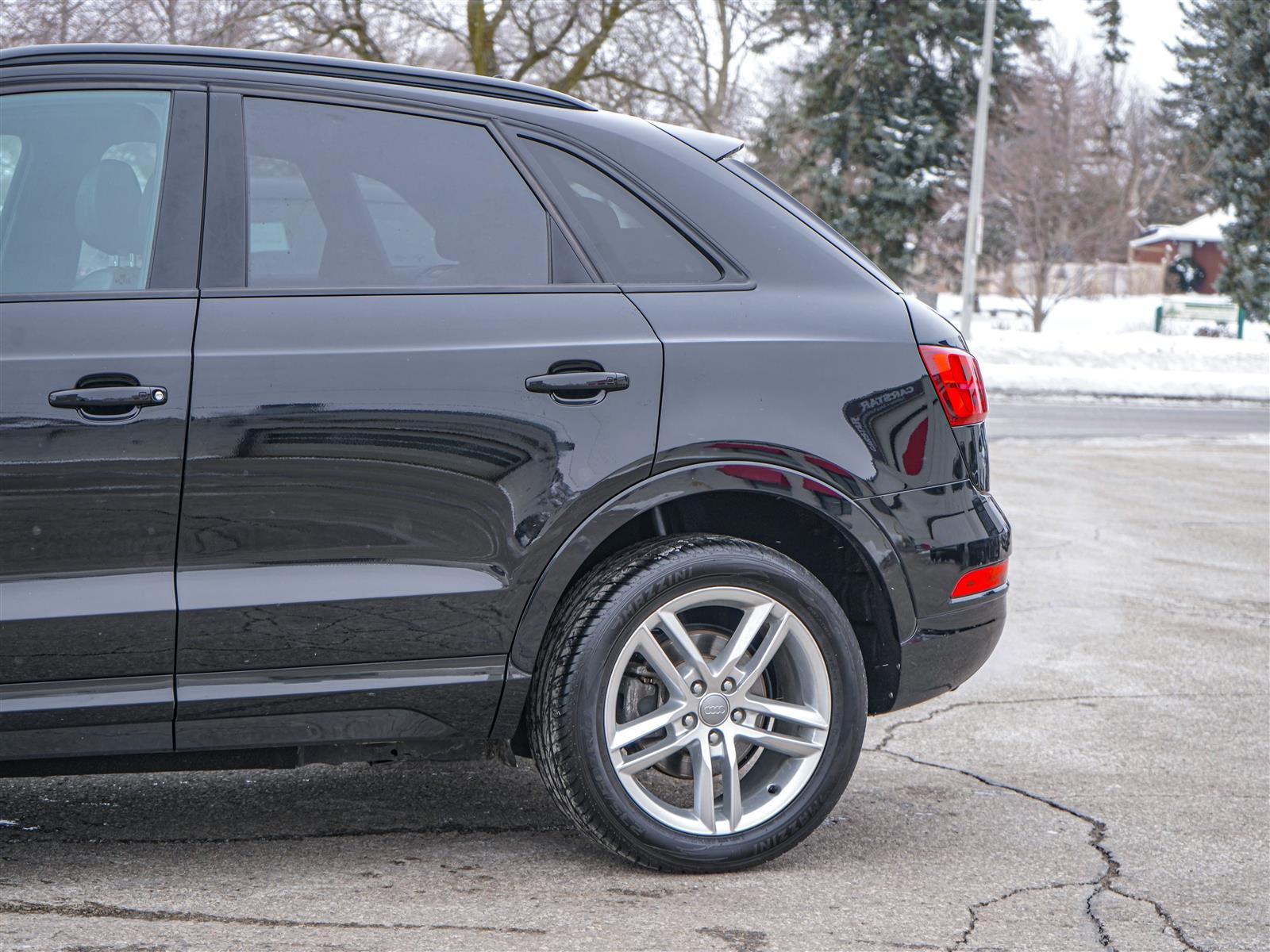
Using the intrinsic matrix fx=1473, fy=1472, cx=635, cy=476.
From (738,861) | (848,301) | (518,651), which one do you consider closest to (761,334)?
(848,301)

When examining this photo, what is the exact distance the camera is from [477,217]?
341cm

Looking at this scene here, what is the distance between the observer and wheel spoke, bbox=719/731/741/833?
3.44m

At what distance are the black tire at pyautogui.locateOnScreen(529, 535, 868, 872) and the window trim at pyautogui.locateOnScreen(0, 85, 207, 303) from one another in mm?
1131

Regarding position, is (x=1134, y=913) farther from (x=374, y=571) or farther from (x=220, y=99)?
(x=220, y=99)

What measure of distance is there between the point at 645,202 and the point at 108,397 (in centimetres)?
131


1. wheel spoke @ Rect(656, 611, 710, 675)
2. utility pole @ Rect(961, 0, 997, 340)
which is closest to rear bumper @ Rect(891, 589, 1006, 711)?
wheel spoke @ Rect(656, 611, 710, 675)

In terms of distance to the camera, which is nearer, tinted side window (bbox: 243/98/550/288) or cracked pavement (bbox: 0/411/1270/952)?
cracked pavement (bbox: 0/411/1270/952)

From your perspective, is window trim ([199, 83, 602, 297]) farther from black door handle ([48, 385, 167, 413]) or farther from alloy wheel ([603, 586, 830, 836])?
alloy wheel ([603, 586, 830, 836])

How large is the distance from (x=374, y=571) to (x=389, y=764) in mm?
1417

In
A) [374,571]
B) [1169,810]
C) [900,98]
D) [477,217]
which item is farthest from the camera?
[900,98]

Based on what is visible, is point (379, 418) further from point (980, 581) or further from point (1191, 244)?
point (1191, 244)

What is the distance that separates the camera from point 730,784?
3447 mm

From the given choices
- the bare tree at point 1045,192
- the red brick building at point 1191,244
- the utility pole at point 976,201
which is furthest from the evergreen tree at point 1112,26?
the red brick building at point 1191,244

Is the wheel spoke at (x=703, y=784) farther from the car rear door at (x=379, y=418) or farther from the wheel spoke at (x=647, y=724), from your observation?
the car rear door at (x=379, y=418)
